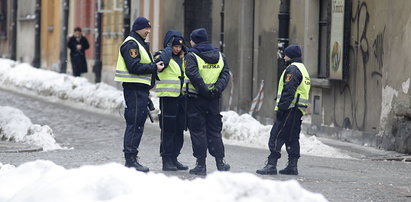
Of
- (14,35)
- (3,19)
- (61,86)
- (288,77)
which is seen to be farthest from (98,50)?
(288,77)

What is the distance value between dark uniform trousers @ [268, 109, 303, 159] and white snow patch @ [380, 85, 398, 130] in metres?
4.94

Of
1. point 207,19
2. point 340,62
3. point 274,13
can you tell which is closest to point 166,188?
point 340,62

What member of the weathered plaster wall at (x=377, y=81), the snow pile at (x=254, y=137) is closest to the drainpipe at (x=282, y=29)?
the weathered plaster wall at (x=377, y=81)

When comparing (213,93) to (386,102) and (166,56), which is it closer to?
(166,56)

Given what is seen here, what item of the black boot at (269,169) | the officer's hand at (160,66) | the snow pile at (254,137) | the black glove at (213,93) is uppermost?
the officer's hand at (160,66)

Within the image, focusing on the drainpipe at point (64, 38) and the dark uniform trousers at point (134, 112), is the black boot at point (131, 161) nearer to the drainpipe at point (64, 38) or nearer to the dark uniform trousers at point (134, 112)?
the dark uniform trousers at point (134, 112)

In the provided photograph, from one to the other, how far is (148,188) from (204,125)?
5.54 metres

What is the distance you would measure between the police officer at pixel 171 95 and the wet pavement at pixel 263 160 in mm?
→ 302

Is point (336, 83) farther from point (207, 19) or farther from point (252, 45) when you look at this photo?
point (207, 19)

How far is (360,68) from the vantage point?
2064 cm

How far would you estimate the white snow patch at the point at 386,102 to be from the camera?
1930 cm

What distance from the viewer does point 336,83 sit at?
2147 cm

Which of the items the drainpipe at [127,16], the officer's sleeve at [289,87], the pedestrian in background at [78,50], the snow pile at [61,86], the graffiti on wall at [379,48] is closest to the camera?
the officer's sleeve at [289,87]

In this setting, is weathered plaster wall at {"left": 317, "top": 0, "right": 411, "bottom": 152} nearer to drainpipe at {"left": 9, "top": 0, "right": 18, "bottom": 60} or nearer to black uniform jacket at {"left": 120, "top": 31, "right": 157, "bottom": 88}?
black uniform jacket at {"left": 120, "top": 31, "right": 157, "bottom": 88}
